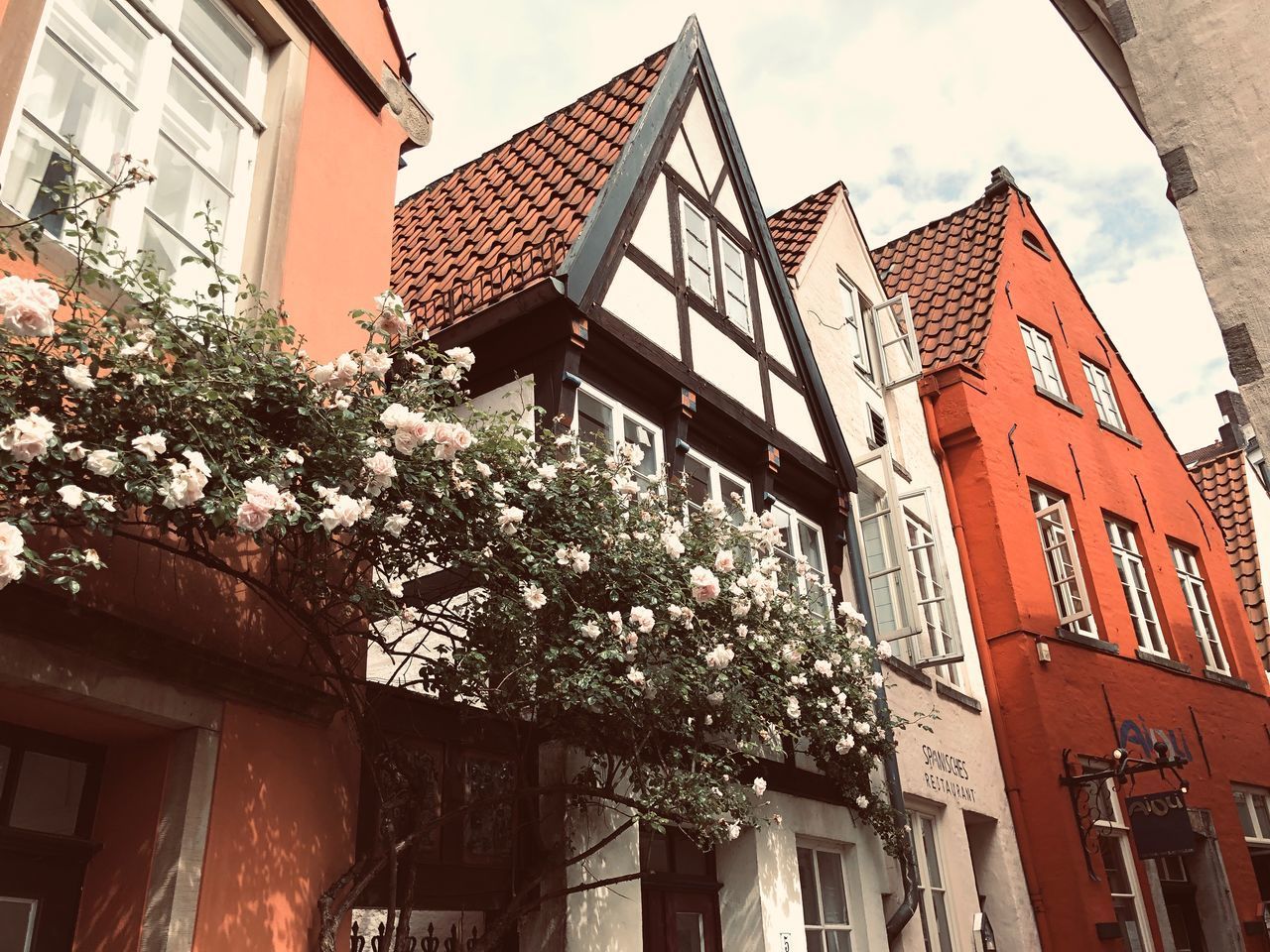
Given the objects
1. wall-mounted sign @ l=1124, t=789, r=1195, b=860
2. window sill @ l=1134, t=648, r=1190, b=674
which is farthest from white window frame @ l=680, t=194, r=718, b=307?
window sill @ l=1134, t=648, r=1190, b=674

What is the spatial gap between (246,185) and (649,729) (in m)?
3.39

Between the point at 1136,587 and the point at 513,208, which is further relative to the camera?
the point at 1136,587

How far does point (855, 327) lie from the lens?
12.8 m

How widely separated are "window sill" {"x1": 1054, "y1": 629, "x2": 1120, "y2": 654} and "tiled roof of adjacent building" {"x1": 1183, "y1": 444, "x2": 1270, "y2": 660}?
200 inches

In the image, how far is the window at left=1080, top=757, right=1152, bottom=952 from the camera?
434 inches

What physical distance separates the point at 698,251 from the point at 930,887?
5943mm

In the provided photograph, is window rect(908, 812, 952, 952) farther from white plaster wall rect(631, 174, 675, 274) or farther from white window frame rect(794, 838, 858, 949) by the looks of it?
white plaster wall rect(631, 174, 675, 274)

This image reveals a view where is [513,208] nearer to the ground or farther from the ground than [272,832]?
farther from the ground

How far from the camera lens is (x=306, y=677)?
4672 mm

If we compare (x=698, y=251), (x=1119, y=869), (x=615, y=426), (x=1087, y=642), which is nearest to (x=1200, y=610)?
(x=1087, y=642)

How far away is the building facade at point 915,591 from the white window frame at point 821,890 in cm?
85

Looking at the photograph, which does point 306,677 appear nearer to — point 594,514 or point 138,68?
point 594,514

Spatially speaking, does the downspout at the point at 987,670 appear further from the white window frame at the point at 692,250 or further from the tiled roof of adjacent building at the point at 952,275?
the white window frame at the point at 692,250

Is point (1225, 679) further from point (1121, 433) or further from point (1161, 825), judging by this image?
point (1161, 825)
